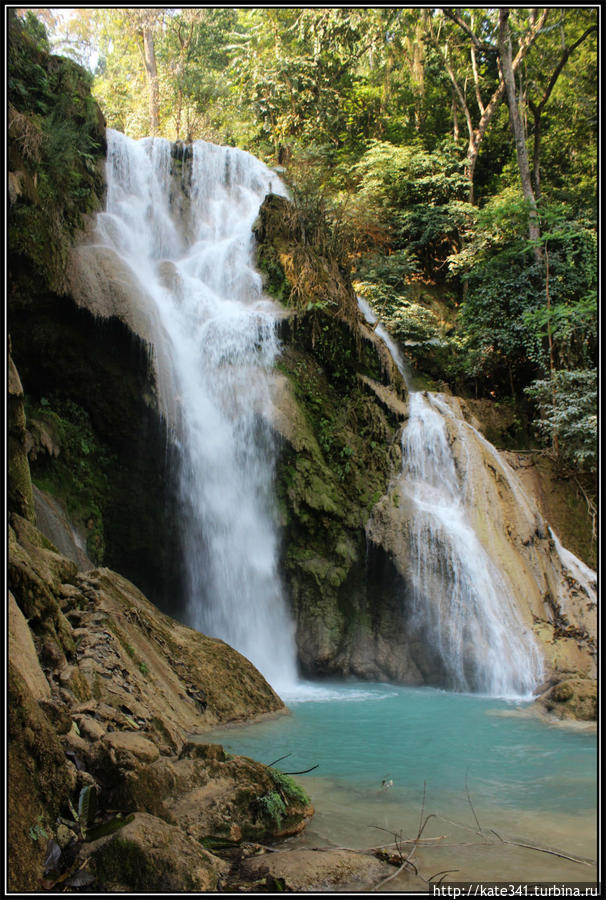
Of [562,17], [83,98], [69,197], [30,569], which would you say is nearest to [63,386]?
[69,197]

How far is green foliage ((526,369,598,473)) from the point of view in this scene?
1332 cm

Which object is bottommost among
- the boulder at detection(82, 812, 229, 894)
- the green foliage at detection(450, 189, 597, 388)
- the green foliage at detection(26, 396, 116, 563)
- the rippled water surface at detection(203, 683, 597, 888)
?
the rippled water surface at detection(203, 683, 597, 888)

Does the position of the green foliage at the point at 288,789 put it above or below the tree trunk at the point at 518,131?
below

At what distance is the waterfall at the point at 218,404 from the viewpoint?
32.0 feet

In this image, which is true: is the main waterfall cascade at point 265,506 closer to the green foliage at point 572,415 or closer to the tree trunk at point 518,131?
the green foliage at point 572,415

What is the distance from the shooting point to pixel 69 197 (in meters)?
10.8

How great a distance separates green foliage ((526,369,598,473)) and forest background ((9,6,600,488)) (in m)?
0.05

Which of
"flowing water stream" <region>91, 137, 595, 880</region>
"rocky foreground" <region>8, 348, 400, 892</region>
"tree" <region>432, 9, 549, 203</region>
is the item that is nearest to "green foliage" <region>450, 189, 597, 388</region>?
"flowing water stream" <region>91, 137, 595, 880</region>

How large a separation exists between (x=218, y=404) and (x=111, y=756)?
7657 mm

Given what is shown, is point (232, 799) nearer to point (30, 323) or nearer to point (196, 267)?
point (30, 323)

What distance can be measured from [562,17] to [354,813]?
2166 centimetres

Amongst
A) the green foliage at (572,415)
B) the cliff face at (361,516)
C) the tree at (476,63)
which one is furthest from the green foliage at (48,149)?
the tree at (476,63)

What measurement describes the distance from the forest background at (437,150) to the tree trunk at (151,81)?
8cm

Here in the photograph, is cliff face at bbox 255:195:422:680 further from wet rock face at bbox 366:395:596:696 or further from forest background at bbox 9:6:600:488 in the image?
forest background at bbox 9:6:600:488
